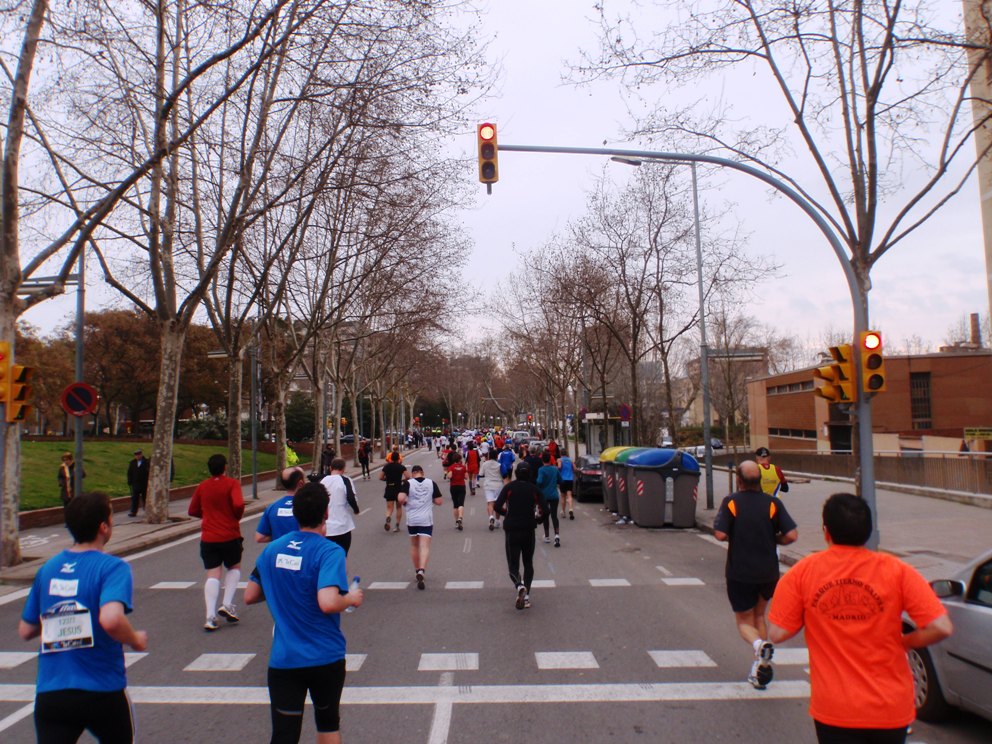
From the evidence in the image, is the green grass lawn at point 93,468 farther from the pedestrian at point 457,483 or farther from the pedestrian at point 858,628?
the pedestrian at point 858,628

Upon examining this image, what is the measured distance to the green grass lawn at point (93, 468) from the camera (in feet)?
68.9

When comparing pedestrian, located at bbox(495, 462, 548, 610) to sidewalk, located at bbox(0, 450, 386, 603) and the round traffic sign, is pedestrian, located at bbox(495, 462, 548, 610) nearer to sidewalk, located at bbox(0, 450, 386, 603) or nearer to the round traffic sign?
sidewalk, located at bbox(0, 450, 386, 603)

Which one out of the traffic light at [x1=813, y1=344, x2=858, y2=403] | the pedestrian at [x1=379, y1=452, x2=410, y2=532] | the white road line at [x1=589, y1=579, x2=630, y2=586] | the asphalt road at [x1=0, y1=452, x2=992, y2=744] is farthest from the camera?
the pedestrian at [x1=379, y1=452, x2=410, y2=532]

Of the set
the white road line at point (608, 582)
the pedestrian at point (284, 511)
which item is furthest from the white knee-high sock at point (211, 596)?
the white road line at point (608, 582)

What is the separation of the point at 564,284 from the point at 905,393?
20.9m

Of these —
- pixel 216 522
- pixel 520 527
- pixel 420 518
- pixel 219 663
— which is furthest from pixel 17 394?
pixel 520 527

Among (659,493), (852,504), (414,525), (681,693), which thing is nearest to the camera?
(852,504)

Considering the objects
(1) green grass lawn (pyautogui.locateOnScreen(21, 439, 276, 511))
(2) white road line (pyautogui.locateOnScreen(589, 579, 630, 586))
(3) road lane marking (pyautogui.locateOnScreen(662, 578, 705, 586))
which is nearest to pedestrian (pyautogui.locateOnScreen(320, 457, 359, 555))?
(2) white road line (pyautogui.locateOnScreen(589, 579, 630, 586))

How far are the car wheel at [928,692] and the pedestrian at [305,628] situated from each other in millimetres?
3857

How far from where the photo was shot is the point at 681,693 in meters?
6.16

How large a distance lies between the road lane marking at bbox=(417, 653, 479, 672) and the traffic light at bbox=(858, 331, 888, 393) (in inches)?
282

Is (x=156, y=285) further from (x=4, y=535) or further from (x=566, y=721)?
(x=566, y=721)

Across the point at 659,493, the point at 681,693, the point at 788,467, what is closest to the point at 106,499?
the point at 681,693

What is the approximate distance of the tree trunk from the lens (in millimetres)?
17828
